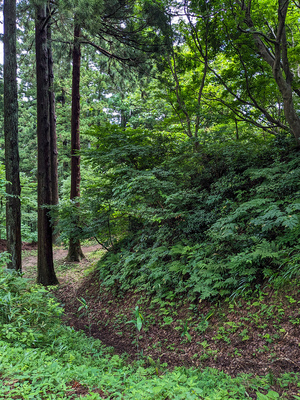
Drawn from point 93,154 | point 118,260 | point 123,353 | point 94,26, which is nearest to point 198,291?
point 123,353

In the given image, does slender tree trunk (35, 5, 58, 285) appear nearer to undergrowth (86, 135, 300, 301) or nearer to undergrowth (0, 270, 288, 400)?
undergrowth (86, 135, 300, 301)

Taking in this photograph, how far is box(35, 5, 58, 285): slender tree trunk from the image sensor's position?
23.0 ft

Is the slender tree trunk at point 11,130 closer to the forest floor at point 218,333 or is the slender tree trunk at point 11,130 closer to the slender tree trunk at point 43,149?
the slender tree trunk at point 43,149

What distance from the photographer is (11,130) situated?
6.42 meters

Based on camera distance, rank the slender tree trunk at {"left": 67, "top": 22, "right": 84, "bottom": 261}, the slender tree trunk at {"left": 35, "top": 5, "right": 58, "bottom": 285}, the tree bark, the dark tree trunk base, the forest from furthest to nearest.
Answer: the dark tree trunk base → the slender tree trunk at {"left": 67, "top": 22, "right": 84, "bottom": 261} → the slender tree trunk at {"left": 35, "top": 5, "right": 58, "bottom": 285} → the tree bark → the forest

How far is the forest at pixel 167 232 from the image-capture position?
274 cm

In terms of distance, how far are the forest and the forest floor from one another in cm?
2

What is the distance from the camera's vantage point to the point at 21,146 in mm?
18875

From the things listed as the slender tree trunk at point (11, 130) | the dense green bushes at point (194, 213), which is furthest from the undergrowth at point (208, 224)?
the slender tree trunk at point (11, 130)

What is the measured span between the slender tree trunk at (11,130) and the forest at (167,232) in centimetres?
3

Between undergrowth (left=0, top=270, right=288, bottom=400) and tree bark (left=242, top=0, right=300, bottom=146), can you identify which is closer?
undergrowth (left=0, top=270, right=288, bottom=400)

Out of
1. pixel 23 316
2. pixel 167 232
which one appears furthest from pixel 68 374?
pixel 167 232

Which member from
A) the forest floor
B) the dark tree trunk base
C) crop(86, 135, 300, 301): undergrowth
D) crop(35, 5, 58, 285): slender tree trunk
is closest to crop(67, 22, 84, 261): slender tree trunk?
the dark tree trunk base

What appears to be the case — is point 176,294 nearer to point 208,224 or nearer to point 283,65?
point 208,224
